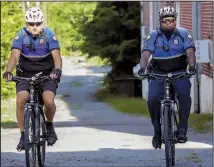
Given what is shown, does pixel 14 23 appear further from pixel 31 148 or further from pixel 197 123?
pixel 31 148

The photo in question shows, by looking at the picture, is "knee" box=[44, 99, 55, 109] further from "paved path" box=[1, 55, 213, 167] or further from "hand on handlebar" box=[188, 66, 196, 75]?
"hand on handlebar" box=[188, 66, 196, 75]

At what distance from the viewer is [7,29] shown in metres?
24.8

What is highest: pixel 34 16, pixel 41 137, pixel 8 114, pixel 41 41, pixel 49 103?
pixel 34 16

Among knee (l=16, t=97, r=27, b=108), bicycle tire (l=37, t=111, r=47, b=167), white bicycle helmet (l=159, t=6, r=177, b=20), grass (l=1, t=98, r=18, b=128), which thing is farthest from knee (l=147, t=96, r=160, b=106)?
grass (l=1, t=98, r=18, b=128)

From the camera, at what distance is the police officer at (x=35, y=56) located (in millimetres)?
8820

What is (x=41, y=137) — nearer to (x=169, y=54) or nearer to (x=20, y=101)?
(x=20, y=101)

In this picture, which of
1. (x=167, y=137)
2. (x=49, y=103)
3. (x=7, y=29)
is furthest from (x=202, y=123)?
(x=7, y=29)

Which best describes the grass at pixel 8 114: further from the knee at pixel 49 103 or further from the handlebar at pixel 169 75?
the handlebar at pixel 169 75

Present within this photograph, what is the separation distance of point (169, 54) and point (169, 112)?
29.6 inches

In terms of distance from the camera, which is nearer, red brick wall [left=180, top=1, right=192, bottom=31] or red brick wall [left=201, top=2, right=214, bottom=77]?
red brick wall [left=201, top=2, right=214, bottom=77]

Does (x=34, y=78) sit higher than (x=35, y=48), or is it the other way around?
(x=35, y=48)

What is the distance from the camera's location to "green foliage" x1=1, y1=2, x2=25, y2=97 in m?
24.6

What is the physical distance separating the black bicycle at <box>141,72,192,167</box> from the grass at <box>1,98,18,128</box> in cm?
1037

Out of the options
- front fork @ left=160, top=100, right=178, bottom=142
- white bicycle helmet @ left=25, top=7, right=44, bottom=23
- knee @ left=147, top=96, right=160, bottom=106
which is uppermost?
white bicycle helmet @ left=25, top=7, right=44, bottom=23
